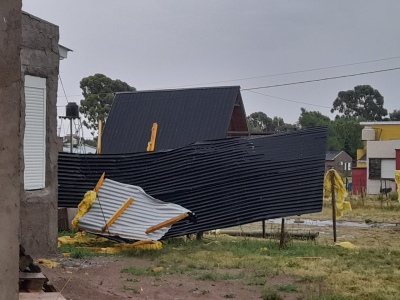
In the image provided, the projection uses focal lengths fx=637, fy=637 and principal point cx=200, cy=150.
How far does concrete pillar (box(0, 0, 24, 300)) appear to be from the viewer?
15.6ft

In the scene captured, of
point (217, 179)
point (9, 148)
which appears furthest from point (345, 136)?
point (9, 148)

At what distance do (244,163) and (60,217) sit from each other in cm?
446

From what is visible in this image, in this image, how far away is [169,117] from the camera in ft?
59.8

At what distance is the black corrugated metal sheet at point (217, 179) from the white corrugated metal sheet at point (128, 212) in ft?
1.11

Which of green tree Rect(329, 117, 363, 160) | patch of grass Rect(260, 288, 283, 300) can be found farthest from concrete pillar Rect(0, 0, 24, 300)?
green tree Rect(329, 117, 363, 160)

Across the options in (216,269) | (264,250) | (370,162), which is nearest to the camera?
(216,269)

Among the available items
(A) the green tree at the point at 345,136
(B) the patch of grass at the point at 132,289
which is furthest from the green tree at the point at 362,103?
(B) the patch of grass at the point at 132,289

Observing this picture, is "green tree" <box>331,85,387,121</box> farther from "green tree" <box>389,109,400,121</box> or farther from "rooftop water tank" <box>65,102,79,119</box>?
"rooftop water tank" <box>65,102,79,119</box>

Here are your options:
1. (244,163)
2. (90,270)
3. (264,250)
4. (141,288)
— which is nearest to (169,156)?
(244,163)

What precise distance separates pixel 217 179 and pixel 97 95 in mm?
41756

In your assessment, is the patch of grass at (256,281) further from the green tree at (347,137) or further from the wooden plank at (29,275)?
the green tree at (347,137)

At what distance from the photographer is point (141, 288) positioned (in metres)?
9.23

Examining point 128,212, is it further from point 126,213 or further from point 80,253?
point 80,253

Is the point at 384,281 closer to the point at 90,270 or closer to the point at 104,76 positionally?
the point at 90,270
